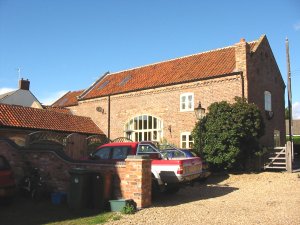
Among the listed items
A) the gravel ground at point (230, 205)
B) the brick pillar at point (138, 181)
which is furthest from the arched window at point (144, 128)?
the brick pillar at point (138, 181)

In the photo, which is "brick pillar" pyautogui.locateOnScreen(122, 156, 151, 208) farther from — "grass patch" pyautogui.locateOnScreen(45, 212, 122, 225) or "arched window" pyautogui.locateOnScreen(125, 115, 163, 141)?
"arched window" pyautogui.locateOnScreen(125, 115, 163, 141)

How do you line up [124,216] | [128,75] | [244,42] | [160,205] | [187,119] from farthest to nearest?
[128,75] → [187,119] → [244,42] → [160,205] → [124,216]

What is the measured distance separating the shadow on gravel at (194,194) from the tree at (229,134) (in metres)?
2.97

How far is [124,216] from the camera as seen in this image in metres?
8.61

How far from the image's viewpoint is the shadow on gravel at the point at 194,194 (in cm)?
1081

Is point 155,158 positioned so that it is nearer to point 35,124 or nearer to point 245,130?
point 245,130

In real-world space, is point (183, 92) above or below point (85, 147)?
above

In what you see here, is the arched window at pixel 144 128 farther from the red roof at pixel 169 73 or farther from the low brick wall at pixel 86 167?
the low brick wall at pixel 86 167

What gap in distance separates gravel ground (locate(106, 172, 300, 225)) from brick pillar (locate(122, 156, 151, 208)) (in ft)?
1.21

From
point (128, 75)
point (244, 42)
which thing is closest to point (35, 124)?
point (128, 75)

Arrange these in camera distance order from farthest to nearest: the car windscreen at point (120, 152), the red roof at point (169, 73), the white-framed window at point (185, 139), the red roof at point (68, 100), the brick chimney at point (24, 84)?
the brick chimney at point (24, 84) < the red roof at point (68, 100) < the red roof at point (169, 73) < the white-framed window at point (185, 139) < the car windscreen at point (120, 152)

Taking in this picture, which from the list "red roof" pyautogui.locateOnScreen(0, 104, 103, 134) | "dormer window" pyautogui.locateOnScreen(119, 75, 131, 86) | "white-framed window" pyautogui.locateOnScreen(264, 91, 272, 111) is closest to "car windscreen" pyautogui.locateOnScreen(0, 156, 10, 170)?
"red roof" pyautogui.locateOnScreen(0, 104, 103, 134)

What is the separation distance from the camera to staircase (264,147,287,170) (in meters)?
19.8

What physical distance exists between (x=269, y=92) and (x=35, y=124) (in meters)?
17.6
